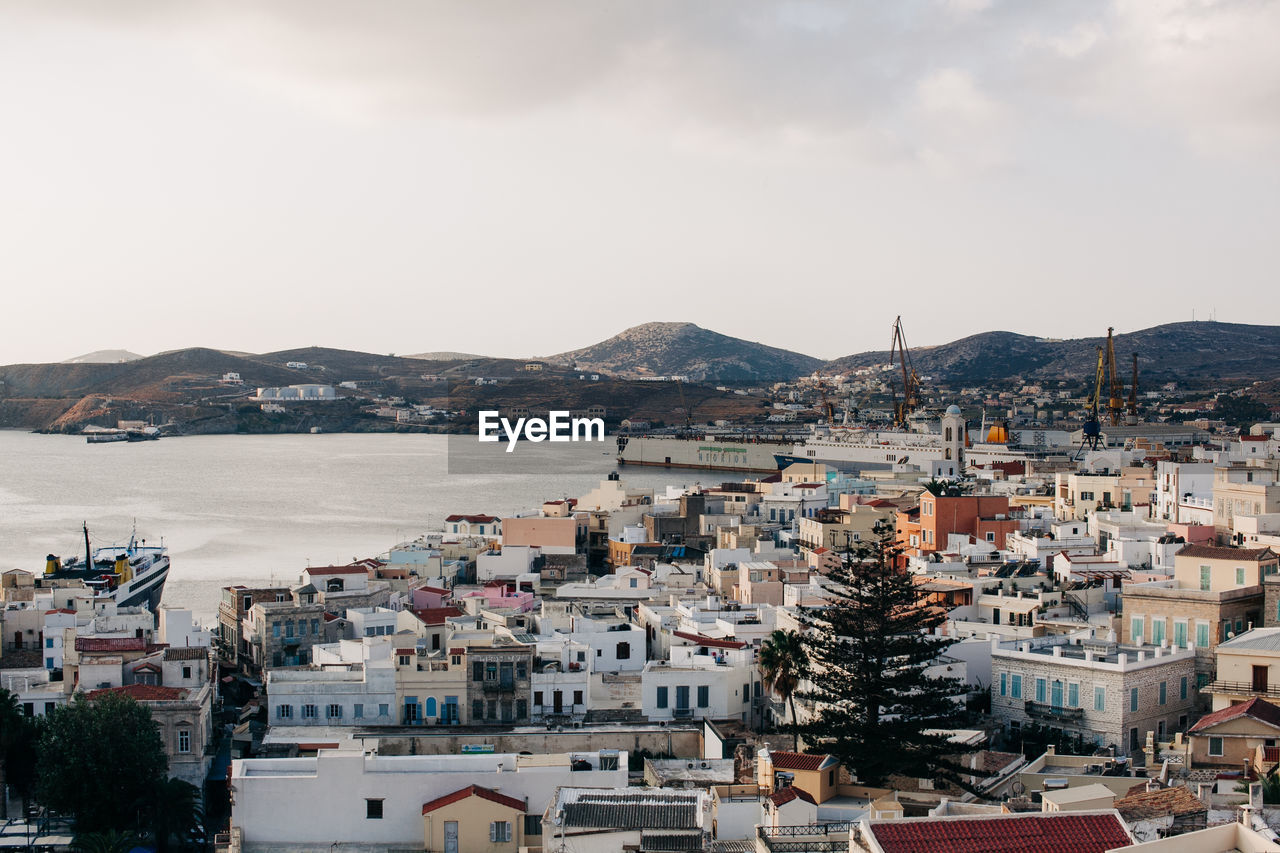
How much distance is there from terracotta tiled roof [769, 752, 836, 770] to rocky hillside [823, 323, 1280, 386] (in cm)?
10891

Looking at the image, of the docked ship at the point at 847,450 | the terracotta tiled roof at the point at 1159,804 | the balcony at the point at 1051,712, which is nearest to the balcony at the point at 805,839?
the terracotta tiled roof at the point at 1159,804

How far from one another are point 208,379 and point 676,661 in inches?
4711

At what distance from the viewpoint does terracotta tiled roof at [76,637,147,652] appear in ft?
45.3

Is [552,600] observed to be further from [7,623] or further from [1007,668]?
[1007,668]

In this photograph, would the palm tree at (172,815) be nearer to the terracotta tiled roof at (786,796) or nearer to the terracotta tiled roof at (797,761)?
the terracotta tiled roof at (797,761)

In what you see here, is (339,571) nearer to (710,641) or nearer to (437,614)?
(437,614)

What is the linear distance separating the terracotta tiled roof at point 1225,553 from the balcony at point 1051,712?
261cm

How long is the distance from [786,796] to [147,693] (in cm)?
671

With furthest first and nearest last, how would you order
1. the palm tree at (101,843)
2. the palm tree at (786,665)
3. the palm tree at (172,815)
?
the palm tree at (786,665) < the palm tree at (172,815) < the palm tree at (101,843)

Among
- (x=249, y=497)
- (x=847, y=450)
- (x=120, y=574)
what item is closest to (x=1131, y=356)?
(x=847, y=450)

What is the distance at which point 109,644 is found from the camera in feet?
45.6

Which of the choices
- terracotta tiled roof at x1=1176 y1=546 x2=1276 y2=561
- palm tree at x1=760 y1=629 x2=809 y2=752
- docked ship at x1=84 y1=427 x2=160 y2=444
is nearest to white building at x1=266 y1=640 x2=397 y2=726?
palm tree at x1=760 y1=629 x2=809 y2=752

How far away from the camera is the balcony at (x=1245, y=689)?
35.4 ft

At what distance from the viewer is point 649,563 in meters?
23.8
